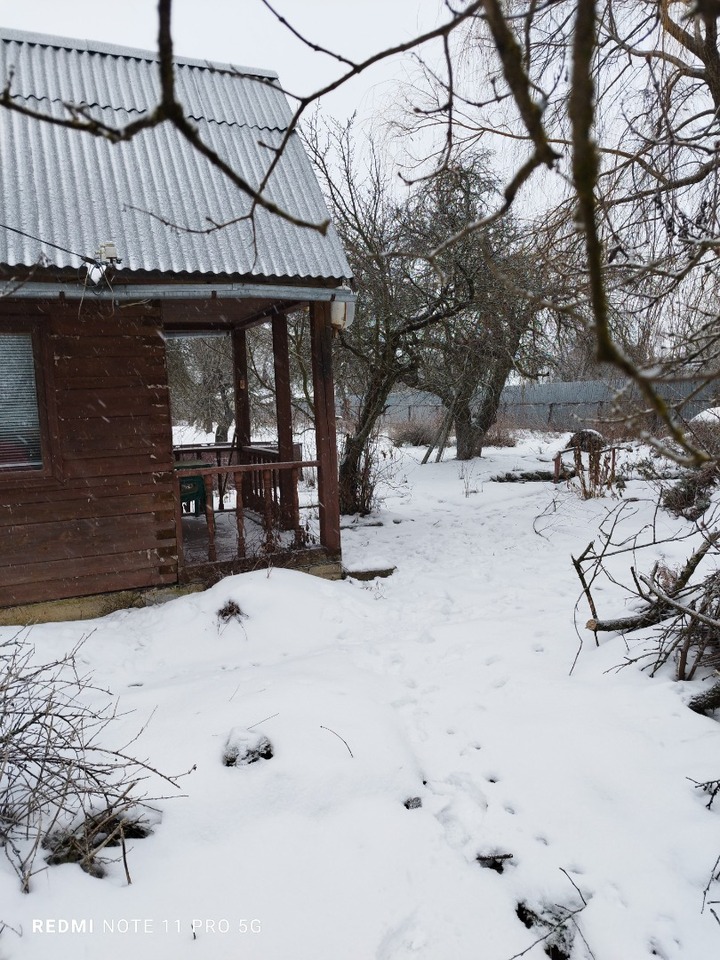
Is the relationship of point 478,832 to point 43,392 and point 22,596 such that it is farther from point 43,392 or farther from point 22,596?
point 43,392

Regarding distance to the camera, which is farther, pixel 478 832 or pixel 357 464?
pixel 357 464

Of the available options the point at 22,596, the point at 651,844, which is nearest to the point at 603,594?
the point at 651,844

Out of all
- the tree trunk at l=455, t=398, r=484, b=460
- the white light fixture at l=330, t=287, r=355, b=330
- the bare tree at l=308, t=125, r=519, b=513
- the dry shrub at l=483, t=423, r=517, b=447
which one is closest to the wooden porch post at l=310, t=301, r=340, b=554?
the white light fixture at l=330, t=287, r=355, b=330

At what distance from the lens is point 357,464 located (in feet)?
31.2

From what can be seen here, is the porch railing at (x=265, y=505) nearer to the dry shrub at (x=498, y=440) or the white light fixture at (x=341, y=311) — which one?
the white light fixture at (x=341, y=311)

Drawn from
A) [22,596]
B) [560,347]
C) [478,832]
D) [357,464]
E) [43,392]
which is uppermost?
[560,347]

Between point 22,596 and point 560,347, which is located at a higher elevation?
point 560,347

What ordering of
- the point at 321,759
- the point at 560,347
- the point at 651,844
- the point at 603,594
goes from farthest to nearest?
the point at 560,347
the point at 603,594
the point at 321,759
the point at 651,844

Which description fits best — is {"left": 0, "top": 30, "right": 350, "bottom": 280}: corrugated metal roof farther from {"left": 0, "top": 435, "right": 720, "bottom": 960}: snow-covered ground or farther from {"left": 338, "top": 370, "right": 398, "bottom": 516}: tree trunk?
{"left": 338, "top": 370, "right": 398, "bottom": 516}: tree trunk

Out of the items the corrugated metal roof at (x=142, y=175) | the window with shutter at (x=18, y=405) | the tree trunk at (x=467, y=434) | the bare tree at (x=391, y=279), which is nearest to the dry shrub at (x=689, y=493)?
the bare tree at (x=391, y=279)

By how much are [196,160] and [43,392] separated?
2744 millimetres

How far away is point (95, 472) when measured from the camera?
18.6 ft

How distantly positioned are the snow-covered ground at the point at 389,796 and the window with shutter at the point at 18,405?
142cm

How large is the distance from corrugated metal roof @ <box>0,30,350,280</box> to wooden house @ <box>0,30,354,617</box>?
2 cm
